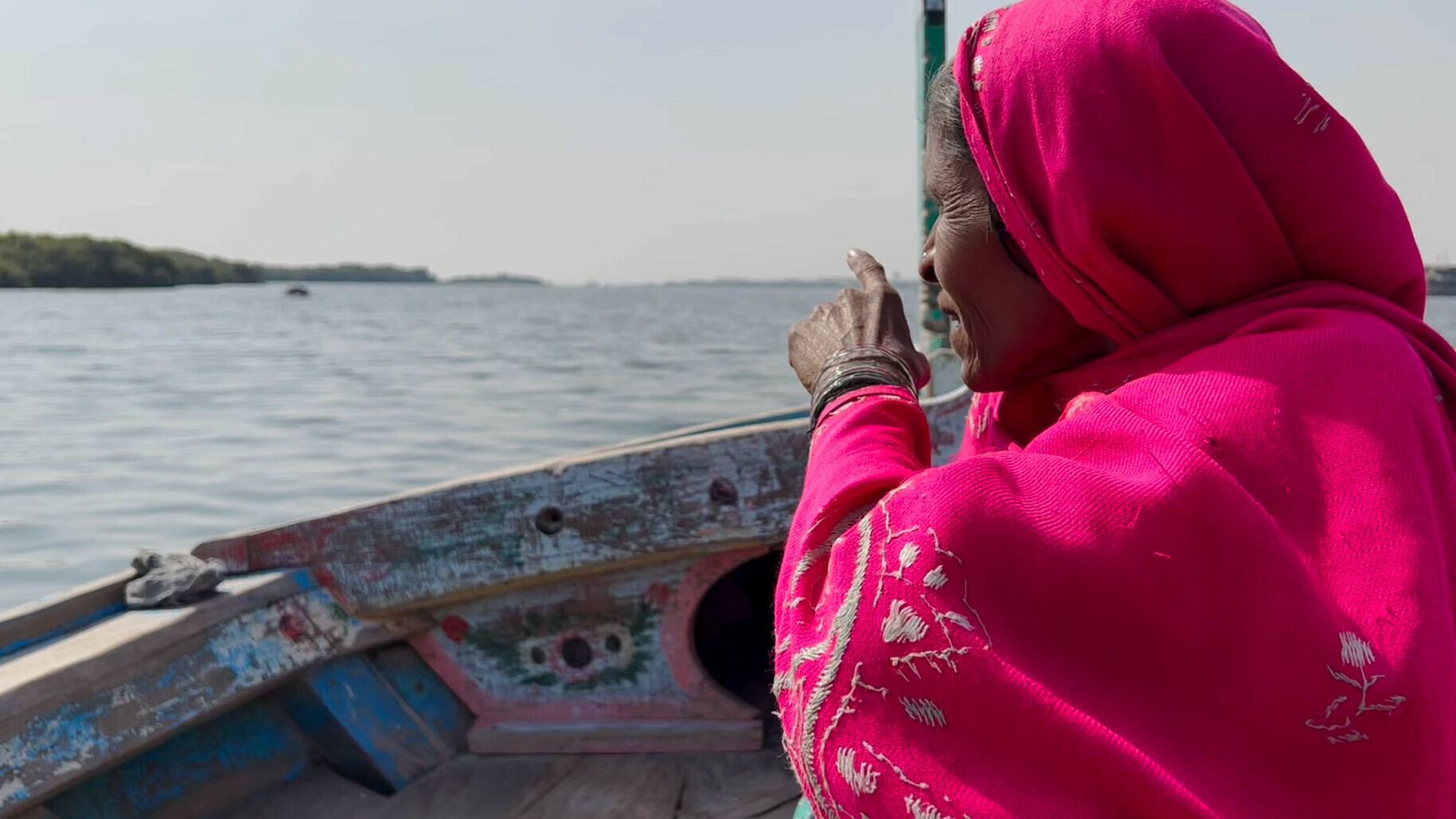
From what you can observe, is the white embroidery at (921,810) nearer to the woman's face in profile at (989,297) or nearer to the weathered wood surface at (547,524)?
the woman's face in profile at (989,297)

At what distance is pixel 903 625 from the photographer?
0.84 meters

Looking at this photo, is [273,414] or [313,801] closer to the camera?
[313,801]

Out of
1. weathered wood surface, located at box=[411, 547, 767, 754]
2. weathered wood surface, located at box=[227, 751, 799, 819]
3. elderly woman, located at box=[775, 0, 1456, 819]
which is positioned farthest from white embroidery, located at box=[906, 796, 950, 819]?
weathered wood surface, located at box=[411, 547, 767, 754]

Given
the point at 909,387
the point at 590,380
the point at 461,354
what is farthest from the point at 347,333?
the point at 909,387

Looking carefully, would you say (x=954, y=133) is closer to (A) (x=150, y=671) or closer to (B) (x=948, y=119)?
(B) (x=948, y=119)

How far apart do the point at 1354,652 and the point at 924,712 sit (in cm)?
30

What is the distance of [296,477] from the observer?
345 inches

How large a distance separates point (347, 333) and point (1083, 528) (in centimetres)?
3015

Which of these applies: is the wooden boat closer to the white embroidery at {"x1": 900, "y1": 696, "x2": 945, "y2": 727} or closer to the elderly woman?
the elderly woman

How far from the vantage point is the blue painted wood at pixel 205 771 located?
83.2 inches

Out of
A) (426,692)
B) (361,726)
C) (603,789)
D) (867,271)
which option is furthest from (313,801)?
(867,271)

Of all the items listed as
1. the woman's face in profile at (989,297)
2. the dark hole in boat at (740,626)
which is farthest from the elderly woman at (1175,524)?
the dark hole in boat at (740,626)

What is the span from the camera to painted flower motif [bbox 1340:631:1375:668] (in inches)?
30.9

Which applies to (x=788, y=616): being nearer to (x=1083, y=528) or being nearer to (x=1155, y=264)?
(x=1083, y=528)
